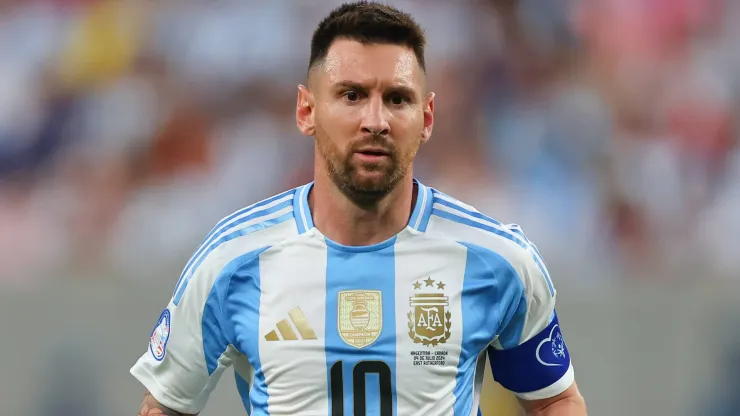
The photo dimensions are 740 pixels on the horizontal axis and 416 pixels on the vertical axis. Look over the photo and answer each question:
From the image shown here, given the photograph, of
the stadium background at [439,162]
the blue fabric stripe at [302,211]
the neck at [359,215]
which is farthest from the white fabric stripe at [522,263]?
the stadium background at [439,162]

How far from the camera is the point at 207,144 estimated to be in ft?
13.8

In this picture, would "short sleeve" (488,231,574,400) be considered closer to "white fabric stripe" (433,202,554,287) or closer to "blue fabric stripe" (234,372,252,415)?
"white fabric stripe" (433,202,554,287)

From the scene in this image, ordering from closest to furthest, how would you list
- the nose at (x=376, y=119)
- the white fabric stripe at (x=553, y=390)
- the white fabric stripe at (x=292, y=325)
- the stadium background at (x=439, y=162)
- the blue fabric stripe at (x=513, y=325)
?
the nose at (x=376, y=119)
the white fabric stripe at (x=292, y=325)
the blue fabric stripe at (x=513, y=325)
the white fabric stripe at (x=553, y=390)
the stadium background at (x=439, y=162)

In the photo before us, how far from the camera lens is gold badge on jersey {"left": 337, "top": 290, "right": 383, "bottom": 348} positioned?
7.32ft

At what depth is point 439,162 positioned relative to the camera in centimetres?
420

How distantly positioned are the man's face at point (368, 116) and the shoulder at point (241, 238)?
0.23m

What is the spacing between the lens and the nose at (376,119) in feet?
6.93

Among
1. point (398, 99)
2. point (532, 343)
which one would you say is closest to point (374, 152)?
point (398, 99)

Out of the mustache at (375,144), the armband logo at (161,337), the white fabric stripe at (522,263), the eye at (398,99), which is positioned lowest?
the armband logo at (161,337)

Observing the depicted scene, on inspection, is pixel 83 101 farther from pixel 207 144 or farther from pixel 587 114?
pixel 587 114

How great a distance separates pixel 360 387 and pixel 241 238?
1.65ft

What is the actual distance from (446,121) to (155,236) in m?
1.45

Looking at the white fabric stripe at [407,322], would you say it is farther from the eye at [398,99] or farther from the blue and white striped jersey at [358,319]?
the eye at [398,99]

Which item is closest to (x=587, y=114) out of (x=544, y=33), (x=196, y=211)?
(x=544, y=33)
